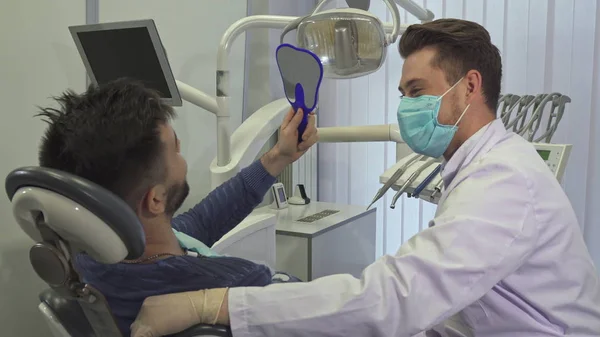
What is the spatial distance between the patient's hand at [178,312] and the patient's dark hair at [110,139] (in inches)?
7.0

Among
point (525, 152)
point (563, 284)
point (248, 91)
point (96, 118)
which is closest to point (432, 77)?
point (525, 152)

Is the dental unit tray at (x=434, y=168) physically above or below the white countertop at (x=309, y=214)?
above

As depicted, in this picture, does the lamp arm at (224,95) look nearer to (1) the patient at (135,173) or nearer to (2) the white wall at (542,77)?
(1) the patient at (135,173)

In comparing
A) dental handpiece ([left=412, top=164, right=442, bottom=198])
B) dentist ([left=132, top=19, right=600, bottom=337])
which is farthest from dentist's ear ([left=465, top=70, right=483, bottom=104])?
dental handpiece ([left=412, top=164, right=442, bottom=198])

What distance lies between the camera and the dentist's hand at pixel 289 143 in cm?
131

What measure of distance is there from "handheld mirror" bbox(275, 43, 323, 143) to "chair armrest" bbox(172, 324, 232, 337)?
567 mm

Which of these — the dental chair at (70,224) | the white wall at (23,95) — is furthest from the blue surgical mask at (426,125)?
the white wall at (23,95)

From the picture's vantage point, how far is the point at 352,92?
2975mm

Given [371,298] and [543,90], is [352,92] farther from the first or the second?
[371,298]

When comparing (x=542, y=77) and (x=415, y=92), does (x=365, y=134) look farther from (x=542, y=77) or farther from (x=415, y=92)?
(x=542, y=77)

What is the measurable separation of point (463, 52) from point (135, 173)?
2.65 ft

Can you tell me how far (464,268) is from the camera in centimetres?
90

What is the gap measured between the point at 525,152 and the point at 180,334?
2.51 ft

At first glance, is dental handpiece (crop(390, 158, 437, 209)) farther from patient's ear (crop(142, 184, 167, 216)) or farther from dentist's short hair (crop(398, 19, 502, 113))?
patient's ear (crop(142, 184, 167, 216))
